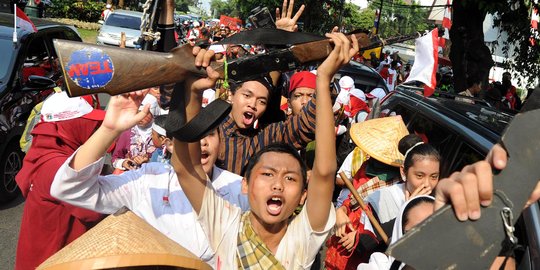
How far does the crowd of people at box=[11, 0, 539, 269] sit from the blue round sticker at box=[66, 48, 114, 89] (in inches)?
12.6

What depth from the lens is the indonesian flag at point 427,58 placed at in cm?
345

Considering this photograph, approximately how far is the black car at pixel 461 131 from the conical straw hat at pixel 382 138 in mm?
223

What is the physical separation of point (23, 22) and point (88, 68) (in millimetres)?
5276

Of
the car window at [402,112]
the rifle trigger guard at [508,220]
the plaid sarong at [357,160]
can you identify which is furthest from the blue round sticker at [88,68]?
the car window at [402,112]

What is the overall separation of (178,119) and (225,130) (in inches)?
54.5

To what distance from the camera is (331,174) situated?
208 cm

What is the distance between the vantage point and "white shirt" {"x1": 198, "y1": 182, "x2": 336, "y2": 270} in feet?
7.14

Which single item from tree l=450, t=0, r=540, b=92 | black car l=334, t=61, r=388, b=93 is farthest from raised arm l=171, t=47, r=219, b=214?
black car l=334, t=61, r=388, b=93

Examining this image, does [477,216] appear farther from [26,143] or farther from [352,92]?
[352,92]

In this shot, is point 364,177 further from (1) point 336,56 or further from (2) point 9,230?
(2) point 9,230

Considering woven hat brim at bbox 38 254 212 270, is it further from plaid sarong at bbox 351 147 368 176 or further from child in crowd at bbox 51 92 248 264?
plaid sarong at bbox 351 147 368 176

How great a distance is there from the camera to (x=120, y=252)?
1557 mm

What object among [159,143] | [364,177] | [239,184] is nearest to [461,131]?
[364,177]

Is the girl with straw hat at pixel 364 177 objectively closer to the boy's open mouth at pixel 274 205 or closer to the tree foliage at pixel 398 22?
the boy's open mouth at pixel 274 205
